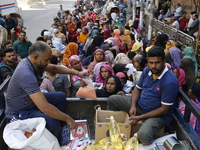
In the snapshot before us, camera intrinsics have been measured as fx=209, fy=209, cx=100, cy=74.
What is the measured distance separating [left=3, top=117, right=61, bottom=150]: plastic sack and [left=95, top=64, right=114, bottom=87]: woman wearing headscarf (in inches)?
74.8

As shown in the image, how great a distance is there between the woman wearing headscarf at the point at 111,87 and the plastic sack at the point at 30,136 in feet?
4.44

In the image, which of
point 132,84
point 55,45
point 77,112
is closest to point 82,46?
point 55,45

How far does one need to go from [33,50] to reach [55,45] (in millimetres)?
4458

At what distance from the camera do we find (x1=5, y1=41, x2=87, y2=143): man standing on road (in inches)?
91.2

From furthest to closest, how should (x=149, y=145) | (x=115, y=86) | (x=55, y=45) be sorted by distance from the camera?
(x=55, y=45) → (x=115, y=86) → (x=149, y=145)

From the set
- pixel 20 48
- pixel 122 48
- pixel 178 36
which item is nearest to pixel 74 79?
pixel 20 48

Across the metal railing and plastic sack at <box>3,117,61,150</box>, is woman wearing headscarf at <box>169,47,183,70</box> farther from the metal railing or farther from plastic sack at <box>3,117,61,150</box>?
plastic sack at <box>3,117,61,150</box>

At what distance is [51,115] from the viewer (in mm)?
2395

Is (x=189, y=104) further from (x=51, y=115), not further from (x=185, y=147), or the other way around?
(x=51, y=115)

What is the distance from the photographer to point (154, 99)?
9.18 feet

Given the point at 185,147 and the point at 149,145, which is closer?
the point at 185,147

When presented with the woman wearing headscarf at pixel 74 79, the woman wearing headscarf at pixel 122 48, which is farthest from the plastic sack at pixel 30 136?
the woman wearing headscarf at pixel 122 48

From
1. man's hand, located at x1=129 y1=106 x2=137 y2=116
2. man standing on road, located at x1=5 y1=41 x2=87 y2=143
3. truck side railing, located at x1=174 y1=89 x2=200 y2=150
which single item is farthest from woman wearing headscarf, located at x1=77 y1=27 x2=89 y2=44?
truck side railing, located at x1=174 y1=89 x2=200 y2=150

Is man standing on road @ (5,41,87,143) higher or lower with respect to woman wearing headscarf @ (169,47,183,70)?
higher
